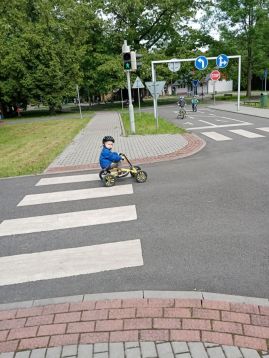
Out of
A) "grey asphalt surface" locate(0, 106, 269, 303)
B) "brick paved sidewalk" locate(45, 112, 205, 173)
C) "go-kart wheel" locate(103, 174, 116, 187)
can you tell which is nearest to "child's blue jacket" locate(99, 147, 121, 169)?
"go-kart wheel" locate(103, 174, 116, 187)

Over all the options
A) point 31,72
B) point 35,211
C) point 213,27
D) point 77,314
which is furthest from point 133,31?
point 77,314

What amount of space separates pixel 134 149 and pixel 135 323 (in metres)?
8.97

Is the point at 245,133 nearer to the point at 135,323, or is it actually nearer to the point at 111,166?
the point at 111,166

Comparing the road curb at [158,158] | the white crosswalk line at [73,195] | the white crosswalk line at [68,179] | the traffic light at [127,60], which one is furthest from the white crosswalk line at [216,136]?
the white crosswalk line at [73,195]

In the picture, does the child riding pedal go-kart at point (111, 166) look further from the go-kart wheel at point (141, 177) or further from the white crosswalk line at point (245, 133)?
the white crosswalk line at point (245, 133)

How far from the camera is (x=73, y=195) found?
7020mm

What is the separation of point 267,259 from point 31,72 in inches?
1297

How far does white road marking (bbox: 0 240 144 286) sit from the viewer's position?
4.03 m

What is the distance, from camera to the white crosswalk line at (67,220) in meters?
5.39

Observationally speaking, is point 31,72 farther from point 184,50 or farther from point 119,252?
point 119,252

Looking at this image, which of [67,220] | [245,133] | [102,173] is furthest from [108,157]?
[245,133]

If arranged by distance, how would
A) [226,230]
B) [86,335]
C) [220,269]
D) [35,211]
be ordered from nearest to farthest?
[86,335]
[220,269]
[226,230]
[35,211]

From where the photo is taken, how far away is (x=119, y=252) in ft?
14.6

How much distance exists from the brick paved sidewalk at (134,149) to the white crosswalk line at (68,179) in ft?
2.77
